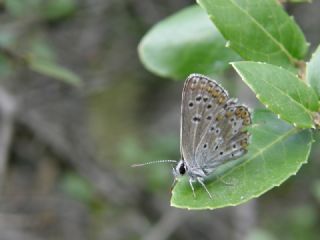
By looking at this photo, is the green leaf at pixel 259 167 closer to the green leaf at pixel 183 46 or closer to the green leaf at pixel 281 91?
the green leaf at pixel 281 91

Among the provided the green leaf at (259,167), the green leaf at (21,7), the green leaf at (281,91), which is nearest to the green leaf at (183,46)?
the green leaf at (259,167)

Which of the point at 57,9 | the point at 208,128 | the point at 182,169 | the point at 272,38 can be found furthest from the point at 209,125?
the point at 57,9

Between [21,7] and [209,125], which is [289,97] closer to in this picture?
[209,125]

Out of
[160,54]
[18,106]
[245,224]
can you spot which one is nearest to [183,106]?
[160,54]

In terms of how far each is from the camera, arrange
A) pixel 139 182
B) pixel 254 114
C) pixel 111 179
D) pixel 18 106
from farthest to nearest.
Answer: pixel 139 182
pixel 111 179
pixel 18 106
pixel 254 114

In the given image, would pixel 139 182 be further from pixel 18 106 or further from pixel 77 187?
pixel 18 106

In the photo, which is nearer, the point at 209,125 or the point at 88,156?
the point at 209,125
